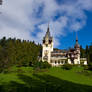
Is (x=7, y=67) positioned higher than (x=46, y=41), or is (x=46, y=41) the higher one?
(x=46, y=41)

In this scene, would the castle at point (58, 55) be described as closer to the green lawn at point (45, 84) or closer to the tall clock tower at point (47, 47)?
the tall clock tower at point (47, 47)

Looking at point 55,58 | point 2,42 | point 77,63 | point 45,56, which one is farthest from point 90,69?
point 2,42

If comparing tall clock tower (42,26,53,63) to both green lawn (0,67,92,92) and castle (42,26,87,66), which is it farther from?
green lawn (0,67,92,92)

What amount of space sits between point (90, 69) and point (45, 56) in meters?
27.0

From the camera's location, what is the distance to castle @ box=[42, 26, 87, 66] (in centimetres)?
6209

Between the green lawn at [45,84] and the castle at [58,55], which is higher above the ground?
the castle at [58,55]

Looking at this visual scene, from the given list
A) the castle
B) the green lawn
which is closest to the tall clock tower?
the castle

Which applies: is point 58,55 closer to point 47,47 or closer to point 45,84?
point 47,47

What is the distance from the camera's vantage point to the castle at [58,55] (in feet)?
204

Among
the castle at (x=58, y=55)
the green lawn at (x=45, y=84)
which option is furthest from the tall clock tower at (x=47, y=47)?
the green lawn at (x=45, y=84)

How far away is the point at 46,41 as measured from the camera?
69.4m

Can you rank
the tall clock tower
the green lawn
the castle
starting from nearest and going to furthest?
the green lawn
the castle
the tall clock tower

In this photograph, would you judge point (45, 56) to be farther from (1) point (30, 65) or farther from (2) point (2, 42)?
(2) point (2, 42)

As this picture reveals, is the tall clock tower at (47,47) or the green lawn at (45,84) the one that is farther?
the tall clock tower at (47,47)
